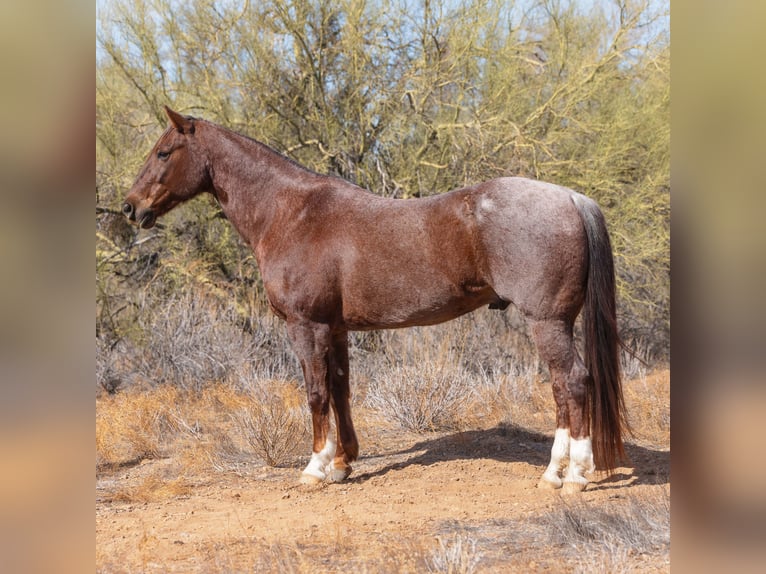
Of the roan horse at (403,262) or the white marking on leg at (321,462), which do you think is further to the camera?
the white marking on leg at (321,462)

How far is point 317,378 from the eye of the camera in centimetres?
497

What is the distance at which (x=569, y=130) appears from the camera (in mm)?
9055

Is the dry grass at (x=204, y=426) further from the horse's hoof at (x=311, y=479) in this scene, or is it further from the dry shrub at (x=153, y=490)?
the horse's hoof at (x=311, y=479)

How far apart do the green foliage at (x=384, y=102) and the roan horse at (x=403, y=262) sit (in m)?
3.78

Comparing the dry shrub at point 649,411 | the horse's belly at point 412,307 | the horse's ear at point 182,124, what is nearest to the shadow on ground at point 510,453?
the dry shrub at point 649,411

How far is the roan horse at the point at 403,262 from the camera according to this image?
14.6ft

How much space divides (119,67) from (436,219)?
6.21 meters

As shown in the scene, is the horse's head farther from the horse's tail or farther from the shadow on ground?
the horse's tail

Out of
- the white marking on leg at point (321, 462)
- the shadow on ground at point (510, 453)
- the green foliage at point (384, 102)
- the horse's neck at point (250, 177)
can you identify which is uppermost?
the green foliage at point (384, 102)

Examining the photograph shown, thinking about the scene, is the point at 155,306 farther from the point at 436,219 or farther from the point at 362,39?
the point at 436,219

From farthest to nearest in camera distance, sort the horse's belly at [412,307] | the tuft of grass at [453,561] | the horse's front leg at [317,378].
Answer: the horse's front leg at [317,378] < the horse's belly at [412,307] < the tuft of grass at [453,561]

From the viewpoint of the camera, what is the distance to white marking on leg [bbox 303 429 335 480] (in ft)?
16.3

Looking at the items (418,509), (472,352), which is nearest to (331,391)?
(418,509)
